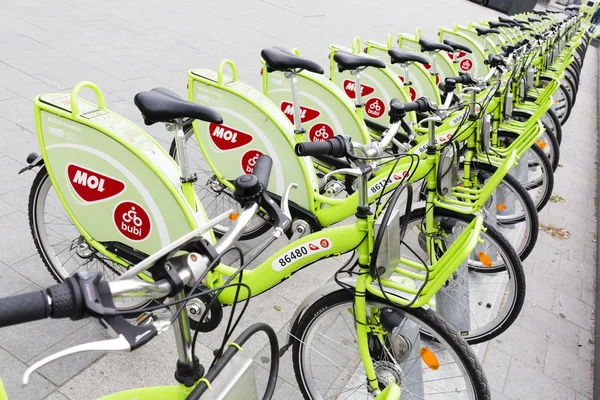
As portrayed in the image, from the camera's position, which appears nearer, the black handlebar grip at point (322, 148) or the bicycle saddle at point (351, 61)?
the black handlebar grip at point (322, 148)

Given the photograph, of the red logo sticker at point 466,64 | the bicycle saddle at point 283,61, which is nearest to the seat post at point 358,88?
the bicycle saddle at point 283,61

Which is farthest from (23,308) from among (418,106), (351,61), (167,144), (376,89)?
(376,89)

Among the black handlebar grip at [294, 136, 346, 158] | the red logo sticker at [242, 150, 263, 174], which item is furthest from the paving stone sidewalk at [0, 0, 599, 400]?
the black handlebar grip at [294, 136, 346, 158]

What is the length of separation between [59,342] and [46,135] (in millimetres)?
949

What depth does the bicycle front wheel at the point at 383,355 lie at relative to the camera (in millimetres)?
2014

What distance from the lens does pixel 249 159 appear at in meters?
3.17

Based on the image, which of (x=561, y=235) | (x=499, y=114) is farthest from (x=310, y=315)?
(x=561, y=235)

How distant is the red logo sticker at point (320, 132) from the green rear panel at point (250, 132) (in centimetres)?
61

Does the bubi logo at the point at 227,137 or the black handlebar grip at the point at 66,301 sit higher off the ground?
the black handlebar grip at the point at 66,301

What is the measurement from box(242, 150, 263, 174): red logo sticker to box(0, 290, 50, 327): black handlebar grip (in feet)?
7.35

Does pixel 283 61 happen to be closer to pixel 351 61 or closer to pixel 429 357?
pixel 351 61

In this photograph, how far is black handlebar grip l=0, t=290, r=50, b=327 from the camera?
92 cm

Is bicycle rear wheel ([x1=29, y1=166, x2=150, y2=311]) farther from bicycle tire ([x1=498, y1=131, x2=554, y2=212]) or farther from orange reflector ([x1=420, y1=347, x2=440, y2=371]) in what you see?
bicycle tire ([x1=498, y1=131, x2=554, y2=212])

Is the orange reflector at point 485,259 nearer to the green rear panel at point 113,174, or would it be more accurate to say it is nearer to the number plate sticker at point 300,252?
the number plate sticker at point 300,252
